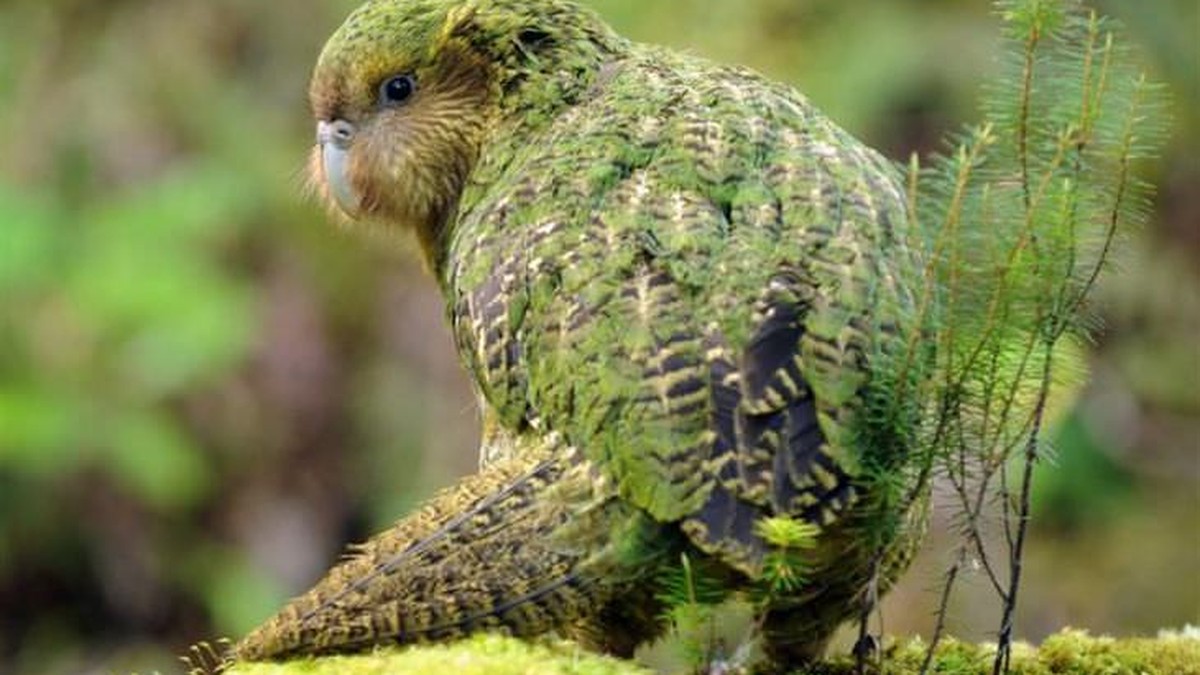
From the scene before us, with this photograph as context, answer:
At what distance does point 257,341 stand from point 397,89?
198 inches

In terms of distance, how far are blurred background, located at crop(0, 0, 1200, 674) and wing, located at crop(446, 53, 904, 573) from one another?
15.5 feet

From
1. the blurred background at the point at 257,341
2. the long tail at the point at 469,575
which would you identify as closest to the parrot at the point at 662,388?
the long tail at the point at 469,575

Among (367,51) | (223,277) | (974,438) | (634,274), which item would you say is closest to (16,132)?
(223,277)

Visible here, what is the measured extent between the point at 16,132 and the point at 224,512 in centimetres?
207

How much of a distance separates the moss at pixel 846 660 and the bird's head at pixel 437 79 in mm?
1748

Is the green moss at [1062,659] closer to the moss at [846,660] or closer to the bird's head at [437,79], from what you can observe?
the moss at [846,660]

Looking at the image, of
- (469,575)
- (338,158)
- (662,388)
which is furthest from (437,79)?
(469,575)

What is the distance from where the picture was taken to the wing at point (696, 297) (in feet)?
14.7

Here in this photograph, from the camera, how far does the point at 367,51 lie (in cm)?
590

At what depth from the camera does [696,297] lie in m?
4.69

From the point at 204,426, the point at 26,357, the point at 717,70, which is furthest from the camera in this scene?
the point at 204,426

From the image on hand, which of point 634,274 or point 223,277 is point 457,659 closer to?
point 634,274

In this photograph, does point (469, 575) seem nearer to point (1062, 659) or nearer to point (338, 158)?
point (1062, 659)

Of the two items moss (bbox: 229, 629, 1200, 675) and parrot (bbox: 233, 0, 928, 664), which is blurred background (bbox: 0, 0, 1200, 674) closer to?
moss (bbox: 229, 629, 1200, 675)
